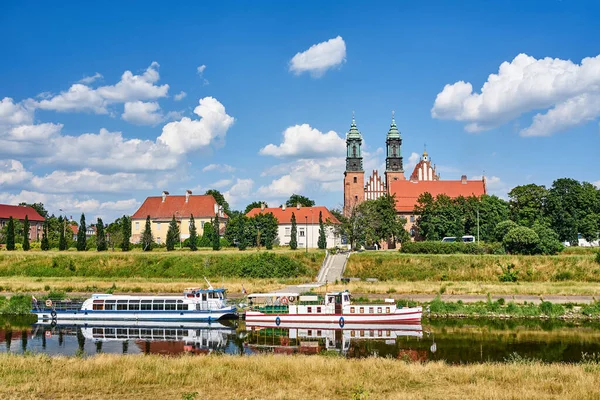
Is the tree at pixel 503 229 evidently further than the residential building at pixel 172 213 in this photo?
No

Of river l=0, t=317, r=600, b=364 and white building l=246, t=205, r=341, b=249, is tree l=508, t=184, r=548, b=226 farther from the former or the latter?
river l=0, t=317, r=600, b=364

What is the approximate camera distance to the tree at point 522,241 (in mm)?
59500

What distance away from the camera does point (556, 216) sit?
245 ft

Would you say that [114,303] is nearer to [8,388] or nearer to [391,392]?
[8,388]

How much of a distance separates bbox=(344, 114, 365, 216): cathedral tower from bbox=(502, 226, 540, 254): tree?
32506 mm

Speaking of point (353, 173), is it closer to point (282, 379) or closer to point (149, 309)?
point (149, 309)

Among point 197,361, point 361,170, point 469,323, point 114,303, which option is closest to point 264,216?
point 361,170

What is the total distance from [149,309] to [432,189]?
63.7m

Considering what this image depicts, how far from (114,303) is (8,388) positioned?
21.6m

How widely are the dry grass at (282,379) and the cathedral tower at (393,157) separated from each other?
248ft

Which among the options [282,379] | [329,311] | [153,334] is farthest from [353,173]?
[282,379]

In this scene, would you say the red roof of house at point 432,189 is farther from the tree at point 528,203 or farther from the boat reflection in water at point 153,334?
the boat reflection in water at point 153,334

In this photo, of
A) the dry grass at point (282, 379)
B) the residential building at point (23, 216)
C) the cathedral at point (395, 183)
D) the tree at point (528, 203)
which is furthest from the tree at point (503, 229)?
the residential building at point (23, 216)

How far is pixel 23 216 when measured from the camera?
12238 cm
